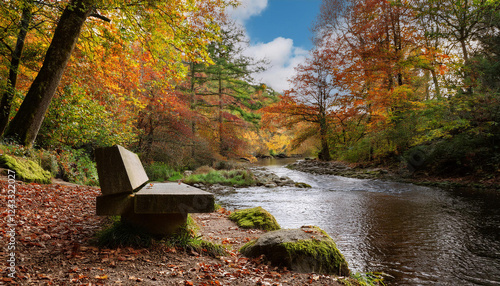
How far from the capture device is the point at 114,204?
241cm

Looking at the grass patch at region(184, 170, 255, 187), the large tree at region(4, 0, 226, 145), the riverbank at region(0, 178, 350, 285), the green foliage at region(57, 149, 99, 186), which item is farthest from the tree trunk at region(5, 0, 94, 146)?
the grass patch at region(184, 170, 255, 187)

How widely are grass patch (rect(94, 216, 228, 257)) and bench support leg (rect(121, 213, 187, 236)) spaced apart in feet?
0.15

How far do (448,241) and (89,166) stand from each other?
9.18 m

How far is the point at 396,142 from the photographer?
41.8ft

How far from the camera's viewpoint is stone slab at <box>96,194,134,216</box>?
238 centimetres

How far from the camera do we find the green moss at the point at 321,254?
2.91 metres

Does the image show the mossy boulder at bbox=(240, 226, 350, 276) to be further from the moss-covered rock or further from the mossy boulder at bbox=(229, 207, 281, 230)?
the moss-covered rock

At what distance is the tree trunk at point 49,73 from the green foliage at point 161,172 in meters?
6.26

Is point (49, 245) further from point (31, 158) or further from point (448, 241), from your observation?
point (448, 241)

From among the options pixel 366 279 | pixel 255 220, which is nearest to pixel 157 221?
pixel 255 220

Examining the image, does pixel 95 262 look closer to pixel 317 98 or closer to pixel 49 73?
pixel 49 73

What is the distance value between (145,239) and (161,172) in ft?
31.3

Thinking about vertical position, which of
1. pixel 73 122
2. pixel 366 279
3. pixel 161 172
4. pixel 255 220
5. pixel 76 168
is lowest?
pixel 366 279

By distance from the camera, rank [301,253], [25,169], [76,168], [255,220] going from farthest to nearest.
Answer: [76,168], [25,169], [255,220], [301,253]
